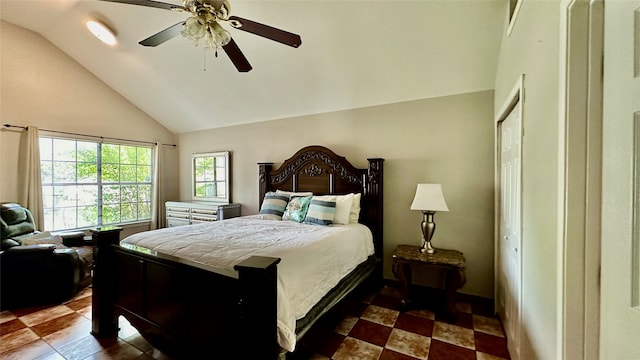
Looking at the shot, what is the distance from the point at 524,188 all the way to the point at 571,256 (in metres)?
0.71

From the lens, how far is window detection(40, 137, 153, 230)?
154 inches

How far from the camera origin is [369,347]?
197 cm

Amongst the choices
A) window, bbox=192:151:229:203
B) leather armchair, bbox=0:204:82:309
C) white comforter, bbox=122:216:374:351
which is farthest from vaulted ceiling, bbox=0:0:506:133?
leather armchair, bbox=0:204:82:309

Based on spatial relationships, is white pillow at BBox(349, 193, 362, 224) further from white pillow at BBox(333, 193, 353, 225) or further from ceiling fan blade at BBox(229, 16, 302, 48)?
ceiling fan blade at BBox(229, 16, 302, 48)

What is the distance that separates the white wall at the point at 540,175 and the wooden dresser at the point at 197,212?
3.96 m

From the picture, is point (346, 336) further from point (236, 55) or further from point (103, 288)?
point (236, 55)

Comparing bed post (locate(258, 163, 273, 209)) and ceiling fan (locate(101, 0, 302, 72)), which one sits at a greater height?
ceiling fan (locate(101, 0, 302, 72))

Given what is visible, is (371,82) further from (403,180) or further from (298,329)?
(298,329)

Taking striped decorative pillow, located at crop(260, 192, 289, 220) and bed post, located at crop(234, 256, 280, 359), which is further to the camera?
striped decorative pillow, located at crop(260, 192, 289, 220)

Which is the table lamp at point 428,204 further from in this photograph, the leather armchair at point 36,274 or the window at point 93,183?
the window at point 93,183

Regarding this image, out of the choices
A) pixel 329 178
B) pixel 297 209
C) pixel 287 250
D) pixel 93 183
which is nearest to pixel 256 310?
pixel 287 250

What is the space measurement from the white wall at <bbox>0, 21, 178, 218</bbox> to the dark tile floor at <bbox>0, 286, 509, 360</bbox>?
2.37m

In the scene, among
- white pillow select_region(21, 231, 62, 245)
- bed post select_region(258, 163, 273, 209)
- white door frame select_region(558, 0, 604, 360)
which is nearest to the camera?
white door frame select_region(558, 0, 604, 360)

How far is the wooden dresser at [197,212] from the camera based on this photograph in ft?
14.0
